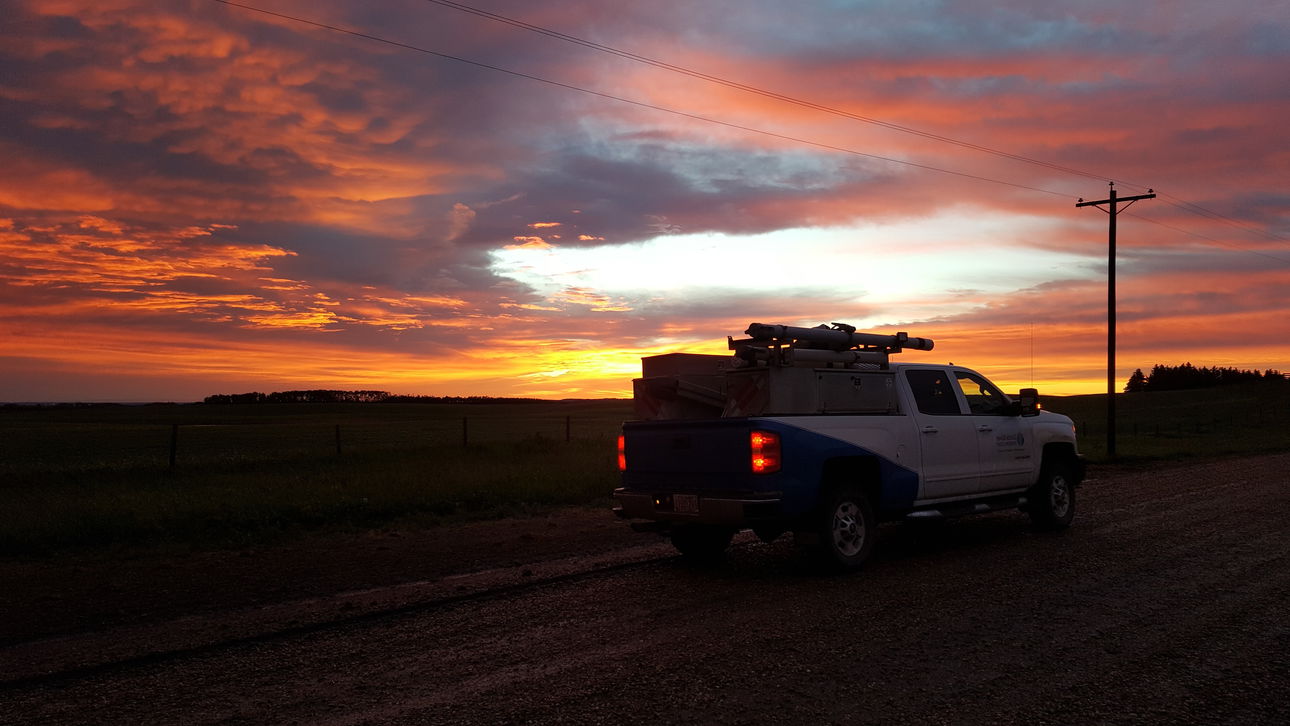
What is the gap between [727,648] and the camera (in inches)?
223

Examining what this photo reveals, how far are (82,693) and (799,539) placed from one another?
575 centimetres

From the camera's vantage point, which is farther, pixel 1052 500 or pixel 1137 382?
pixel 1137 382

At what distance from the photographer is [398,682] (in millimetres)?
5074

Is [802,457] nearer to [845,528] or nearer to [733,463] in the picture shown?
[733,463]

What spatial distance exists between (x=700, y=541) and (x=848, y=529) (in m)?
1.67

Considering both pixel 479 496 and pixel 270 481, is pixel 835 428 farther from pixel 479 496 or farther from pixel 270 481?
pixel 270 481

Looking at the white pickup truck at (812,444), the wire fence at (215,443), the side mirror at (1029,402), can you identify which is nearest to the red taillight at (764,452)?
the white pickup truck at (812,444)

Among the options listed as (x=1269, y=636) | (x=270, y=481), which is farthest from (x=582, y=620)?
(x=270, y=481)

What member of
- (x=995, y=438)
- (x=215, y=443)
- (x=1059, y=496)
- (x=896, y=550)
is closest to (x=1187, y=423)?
(x=1059, y=496)

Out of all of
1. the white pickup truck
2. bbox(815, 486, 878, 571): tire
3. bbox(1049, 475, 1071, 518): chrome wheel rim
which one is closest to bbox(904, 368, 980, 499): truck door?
the white pickup truck

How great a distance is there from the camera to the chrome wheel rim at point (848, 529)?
830cm

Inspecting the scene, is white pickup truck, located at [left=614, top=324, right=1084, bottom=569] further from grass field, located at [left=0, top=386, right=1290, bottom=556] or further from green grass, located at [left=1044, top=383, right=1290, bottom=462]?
green grass, located at [left=1044, top=383, right=1290, bottom=462]

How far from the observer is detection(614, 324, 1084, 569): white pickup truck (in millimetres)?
7961

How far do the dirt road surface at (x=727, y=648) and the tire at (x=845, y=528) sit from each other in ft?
0.82
